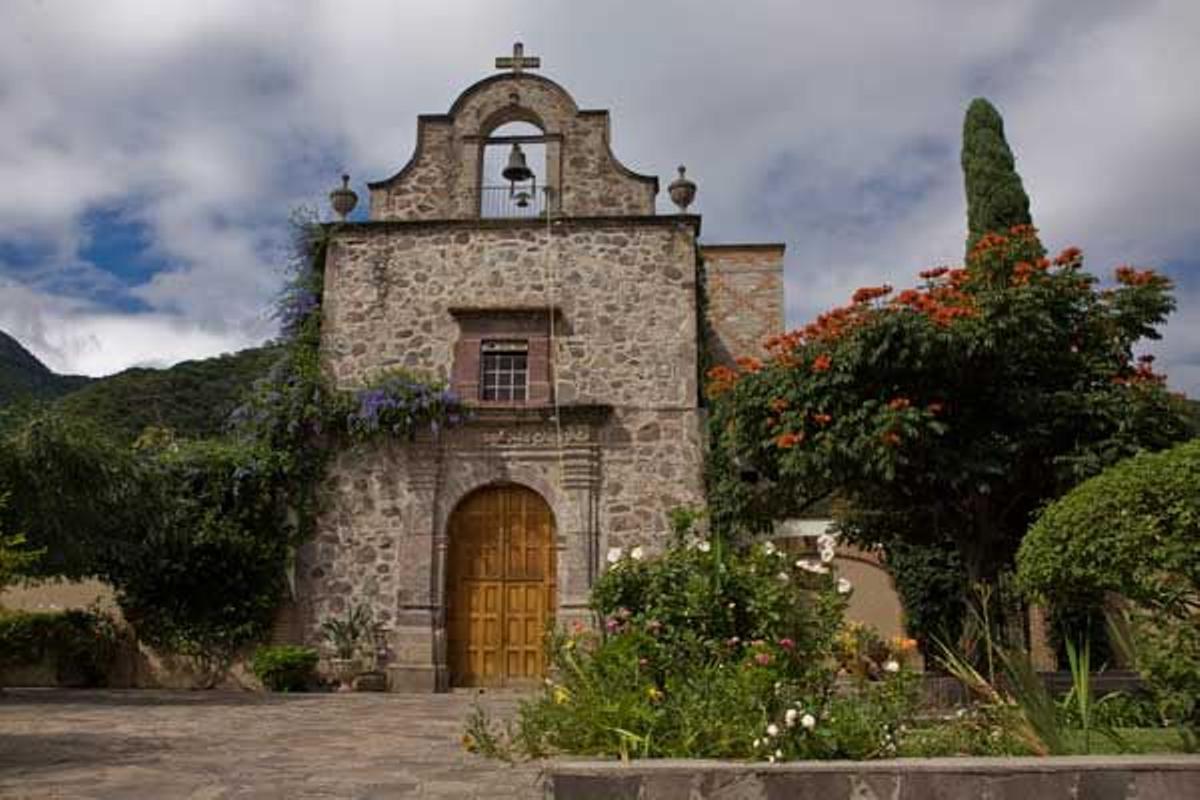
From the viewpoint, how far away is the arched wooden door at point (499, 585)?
13078 mm

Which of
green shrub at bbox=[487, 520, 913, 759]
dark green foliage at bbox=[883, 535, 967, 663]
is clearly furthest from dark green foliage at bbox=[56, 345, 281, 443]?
green shrub at bbox=[487, 520, 913, 759]

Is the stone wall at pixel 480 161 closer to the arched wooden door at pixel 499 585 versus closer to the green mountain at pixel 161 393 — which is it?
the arched wooden door at pixel 499 585

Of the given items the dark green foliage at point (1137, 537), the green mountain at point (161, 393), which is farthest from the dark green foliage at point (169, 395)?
the dark green foliage at point (1137, 537)

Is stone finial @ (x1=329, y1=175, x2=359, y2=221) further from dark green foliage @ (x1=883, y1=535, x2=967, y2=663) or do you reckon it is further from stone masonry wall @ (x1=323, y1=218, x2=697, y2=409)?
dark green foliage @ (x1=883, y1=535, x2=967, y2=663)

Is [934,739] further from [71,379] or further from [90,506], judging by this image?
[71,379]

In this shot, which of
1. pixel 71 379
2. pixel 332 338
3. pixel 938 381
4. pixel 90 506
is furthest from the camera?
pixel 71 379

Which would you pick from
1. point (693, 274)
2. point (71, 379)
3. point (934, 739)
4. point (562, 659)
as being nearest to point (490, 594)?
point (693, 274)

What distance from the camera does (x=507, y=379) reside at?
45.5 ft

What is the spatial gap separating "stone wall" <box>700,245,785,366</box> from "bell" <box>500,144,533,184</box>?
8.61 meters

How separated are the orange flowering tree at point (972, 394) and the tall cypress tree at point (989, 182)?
8.50m

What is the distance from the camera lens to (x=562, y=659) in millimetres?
5965

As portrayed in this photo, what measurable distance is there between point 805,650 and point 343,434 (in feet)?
30.5

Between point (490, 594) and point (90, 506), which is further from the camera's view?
point (490, 594)

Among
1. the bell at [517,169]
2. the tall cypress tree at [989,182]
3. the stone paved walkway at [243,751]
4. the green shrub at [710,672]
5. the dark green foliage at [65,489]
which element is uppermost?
the tall cypress tree at [989,182]
